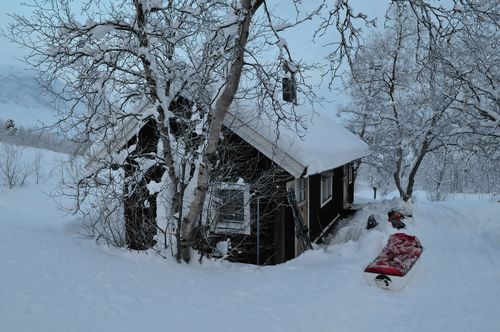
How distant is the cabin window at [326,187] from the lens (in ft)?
38.5

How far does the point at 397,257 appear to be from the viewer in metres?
6.84

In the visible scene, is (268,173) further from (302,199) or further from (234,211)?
(302,199)

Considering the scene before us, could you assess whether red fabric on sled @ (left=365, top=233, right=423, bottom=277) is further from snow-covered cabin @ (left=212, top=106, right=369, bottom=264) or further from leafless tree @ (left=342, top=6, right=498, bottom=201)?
leafless tree @ (left=342, top=6, right=498, bottom=201)

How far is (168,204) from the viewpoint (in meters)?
7.14

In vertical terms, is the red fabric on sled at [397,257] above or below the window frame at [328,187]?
below

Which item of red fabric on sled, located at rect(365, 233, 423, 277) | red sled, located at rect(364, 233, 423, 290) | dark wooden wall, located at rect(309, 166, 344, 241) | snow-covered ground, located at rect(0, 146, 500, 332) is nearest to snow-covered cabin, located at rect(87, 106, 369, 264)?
dark wooden wall, located at rect(309, 166, 344, 241)

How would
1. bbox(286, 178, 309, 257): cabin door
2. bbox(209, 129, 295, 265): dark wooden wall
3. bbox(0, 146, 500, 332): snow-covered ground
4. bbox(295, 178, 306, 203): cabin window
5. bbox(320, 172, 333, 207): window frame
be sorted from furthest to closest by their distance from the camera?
bbox(320, 172, 333, 207): window frame
bbox(295, 178, 306, 203): cabin window
bbox(286, 178, 309, 257): cabin door
bbox(209, 129, 295, 265): dark wooden wall
bbox(0, 146, 500, 332): snow-covered ground

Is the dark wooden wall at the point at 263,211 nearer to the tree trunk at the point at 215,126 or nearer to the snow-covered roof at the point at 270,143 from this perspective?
the snow-covered roof at the point at 270,143

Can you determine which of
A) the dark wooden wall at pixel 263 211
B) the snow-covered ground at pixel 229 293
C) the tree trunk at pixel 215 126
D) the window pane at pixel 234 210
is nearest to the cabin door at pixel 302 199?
the dark wooden wall at pixel 263 211

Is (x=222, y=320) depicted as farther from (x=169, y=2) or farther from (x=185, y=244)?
(x=169, y=2)

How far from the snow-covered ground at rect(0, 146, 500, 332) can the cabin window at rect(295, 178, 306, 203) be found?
1.67 m

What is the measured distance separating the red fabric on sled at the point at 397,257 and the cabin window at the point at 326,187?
375cm

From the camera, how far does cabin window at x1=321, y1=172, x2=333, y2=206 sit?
11727 mm

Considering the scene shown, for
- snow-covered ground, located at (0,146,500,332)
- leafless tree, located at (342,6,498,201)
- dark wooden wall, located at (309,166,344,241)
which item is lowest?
snow-covered ground, located at (0,146,500,332)
